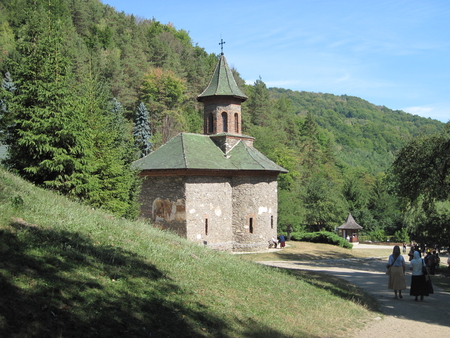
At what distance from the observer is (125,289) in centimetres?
682

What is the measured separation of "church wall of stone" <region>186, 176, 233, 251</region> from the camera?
77.5ft

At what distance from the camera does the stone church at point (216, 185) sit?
23688 millimetres

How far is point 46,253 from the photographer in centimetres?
687

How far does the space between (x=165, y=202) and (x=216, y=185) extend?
3.31 metres

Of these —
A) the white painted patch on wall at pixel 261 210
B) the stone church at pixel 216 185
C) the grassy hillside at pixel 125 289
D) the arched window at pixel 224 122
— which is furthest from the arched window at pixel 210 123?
the grassy hillside at pixel 125 289

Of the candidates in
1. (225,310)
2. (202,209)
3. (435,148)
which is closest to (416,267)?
(225,310)

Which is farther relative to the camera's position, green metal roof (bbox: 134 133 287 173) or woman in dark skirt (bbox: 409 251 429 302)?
green metal roof (bbox: 134 133 287 173)

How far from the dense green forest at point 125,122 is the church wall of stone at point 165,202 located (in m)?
2.29

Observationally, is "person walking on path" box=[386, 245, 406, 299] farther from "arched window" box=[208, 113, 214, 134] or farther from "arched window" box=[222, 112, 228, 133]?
"arched window" box=[208, 113, 214, 134]

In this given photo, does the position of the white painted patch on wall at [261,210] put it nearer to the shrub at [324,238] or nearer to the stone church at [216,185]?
the stone church at [216,185]

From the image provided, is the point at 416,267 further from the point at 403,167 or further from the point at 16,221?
the point at 403,167

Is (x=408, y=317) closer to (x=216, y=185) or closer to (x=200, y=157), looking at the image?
(x=216, y=185)

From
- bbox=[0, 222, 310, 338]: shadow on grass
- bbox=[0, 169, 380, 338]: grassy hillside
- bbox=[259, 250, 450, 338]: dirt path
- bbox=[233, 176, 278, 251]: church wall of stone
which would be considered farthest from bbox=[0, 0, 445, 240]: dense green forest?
bbox=[259, 250, 450, 338]: dirt path

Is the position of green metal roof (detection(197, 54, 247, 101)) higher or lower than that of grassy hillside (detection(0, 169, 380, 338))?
higher
